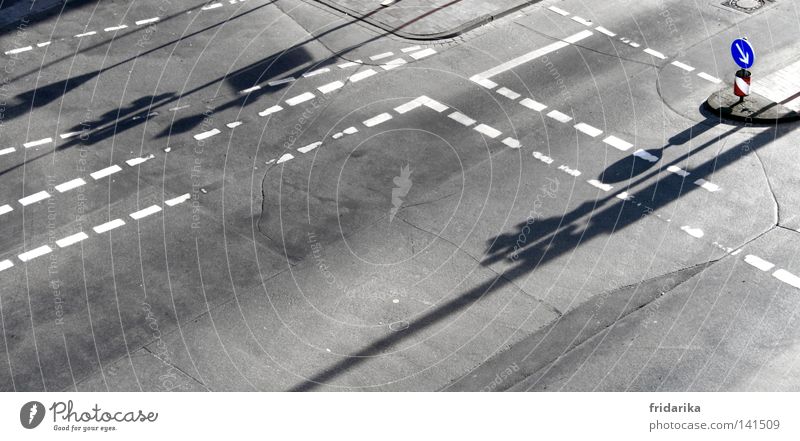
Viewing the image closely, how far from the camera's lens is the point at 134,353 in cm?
1834

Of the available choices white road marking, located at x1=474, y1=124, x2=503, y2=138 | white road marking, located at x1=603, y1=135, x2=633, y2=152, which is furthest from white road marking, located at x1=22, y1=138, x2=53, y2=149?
white road marking, located at x1=603, y1=135, x2=633, y2=152

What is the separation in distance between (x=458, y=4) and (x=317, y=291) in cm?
1314

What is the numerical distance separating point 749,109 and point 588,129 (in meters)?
3.74

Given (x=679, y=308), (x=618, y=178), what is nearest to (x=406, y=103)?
(x=618, y=178)

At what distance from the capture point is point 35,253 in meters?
20.9

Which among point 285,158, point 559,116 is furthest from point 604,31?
point 285,158

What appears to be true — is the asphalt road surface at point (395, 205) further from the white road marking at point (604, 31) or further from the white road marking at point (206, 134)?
the white road marking at point (604, 31)

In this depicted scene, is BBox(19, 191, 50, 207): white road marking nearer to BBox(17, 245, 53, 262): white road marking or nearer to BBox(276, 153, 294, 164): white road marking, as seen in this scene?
BBox(17, 245, 53, 262): white road marking

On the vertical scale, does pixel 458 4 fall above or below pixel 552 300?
above

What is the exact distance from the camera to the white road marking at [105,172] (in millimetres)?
23344

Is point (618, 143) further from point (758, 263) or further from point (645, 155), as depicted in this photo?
point (758, 263)

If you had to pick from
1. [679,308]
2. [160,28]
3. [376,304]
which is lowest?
[679,308]

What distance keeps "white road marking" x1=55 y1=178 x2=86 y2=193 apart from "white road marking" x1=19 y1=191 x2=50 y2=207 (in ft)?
0.96

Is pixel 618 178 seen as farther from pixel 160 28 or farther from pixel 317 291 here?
pixel 160 28
